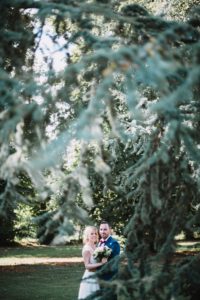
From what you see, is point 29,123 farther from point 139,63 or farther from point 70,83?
point 139,63

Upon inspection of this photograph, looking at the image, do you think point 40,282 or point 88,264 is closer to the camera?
point 88,264

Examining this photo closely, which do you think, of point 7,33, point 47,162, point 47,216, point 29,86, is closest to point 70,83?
point 29,86

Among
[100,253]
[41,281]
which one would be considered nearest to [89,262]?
[100,253]

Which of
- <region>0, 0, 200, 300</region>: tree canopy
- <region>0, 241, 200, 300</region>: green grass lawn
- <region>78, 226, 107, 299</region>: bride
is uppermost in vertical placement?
<region>0, 0, 200, 300</region>: tree canopy

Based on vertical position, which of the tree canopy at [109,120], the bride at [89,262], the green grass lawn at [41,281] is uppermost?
the tree canopy at [109,120]

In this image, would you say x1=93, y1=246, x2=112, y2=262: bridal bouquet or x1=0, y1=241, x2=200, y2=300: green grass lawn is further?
x1=0, y1=241, x2=200, y2=300: green grass lawn

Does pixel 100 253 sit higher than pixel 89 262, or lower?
higher

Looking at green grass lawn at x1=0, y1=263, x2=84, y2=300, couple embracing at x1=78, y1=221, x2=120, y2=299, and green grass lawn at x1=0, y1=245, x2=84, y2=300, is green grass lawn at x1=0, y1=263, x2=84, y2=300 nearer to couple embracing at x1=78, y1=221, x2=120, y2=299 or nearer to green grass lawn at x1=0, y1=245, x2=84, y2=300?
green grass lawn at x1=0, y1=245, x2=84, y2=300

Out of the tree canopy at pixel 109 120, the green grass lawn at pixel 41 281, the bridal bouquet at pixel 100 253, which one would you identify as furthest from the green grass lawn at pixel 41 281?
the tree canopy at pixel 109 120

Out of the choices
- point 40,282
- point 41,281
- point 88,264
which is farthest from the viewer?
point 41,281

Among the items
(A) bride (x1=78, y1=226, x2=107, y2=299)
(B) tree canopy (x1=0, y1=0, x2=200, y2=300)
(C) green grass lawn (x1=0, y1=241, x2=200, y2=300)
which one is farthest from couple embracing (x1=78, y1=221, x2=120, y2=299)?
(B) tree canopy (x1=0, y1=0, x2=200, y2=300)

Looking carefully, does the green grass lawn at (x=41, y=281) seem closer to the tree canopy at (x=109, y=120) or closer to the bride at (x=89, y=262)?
the bride at (x=89, y=262)

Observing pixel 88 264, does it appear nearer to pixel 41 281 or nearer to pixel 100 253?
pixel 100 253

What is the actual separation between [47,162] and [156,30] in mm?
1511
